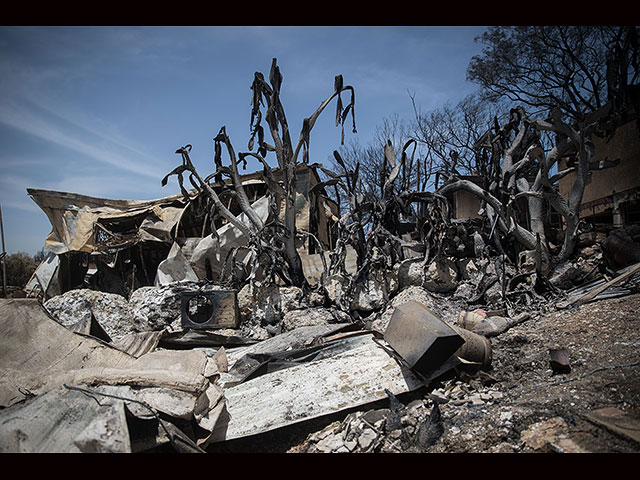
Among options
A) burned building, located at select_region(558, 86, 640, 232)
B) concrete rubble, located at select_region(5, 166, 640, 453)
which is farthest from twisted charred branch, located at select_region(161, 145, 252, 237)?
burned building, located at select_region(558, 86, 640, 232)

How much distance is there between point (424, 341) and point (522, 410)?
0.75 meters

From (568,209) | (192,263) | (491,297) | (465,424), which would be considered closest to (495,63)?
(568,209)

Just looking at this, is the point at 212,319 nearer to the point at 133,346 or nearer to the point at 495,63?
the point at 133,346

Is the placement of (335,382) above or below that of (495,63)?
below

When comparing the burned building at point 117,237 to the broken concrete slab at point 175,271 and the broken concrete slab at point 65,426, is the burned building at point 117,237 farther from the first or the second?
the broken concrete slab at point 65,426

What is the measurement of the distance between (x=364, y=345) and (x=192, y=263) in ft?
19.3

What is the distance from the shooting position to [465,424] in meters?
2.37

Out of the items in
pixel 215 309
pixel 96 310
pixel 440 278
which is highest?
pixel 96 310

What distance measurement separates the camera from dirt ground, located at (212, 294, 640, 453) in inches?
77.8

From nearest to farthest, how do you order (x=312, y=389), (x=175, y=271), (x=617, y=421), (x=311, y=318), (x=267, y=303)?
(x=617, y=421) → (x=312, y=389) → (x=311, y=318) → (x=267, y=303) → (x=175, y=271)

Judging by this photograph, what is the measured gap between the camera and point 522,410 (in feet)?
7.59

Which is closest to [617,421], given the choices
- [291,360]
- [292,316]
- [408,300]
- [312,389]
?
[312,389]

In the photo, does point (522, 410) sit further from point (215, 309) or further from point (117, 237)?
point (117, 237)
